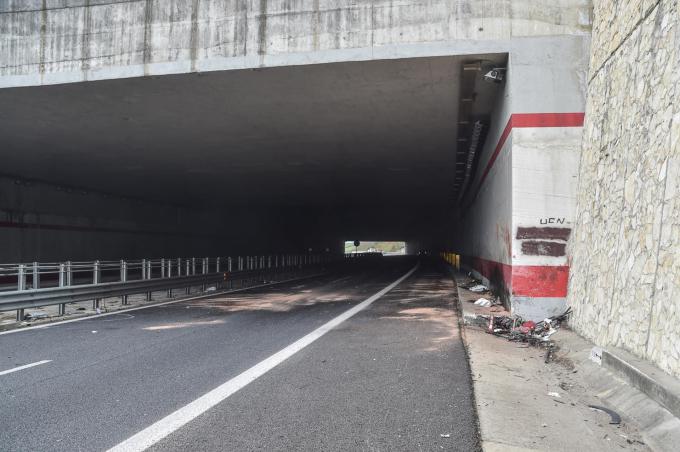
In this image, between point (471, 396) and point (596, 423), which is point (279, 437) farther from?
point (596, 423)

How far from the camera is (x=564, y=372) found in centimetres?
648

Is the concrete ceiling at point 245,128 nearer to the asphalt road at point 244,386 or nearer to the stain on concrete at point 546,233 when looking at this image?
the stain on concrete at point 546,233

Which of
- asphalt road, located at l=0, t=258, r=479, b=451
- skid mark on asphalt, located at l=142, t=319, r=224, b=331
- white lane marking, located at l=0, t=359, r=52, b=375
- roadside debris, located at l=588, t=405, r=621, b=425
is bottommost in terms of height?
skid mark on asphalt, located at l=142, t=319, r=224, b=331

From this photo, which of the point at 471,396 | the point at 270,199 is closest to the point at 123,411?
the point at 471,396

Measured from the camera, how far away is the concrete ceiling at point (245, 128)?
12219mm

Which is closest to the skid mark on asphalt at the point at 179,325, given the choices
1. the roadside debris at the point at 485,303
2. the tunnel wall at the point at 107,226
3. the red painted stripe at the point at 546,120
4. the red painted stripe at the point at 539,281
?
the roadside debris at the point at 485,303

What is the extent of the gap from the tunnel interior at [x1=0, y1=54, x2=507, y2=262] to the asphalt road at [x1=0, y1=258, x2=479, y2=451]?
221 inches

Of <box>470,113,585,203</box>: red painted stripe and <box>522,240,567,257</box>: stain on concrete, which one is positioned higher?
<box>470,113,585,203</box>: red painted stripe

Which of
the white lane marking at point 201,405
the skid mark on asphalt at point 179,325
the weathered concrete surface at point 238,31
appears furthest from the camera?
the weathered concrete surface at point 238,31

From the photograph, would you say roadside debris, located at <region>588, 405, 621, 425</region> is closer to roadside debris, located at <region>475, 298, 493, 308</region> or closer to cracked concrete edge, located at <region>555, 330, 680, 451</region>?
cracked concrete edge, located at <region>555, 330, 680, 451</region>

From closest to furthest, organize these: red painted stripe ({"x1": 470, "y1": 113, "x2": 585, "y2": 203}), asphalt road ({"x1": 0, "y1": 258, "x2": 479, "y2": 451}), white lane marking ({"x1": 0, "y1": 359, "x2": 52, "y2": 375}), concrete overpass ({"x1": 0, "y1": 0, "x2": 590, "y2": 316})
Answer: asphalt road ({"x1": 0, "y1": 258, "x2": 479, "y2": 451}), white lane marking ({"x1": 0, "y1": 359, "x2": 52, "y2": 375}), red painted stripe ({"x1": 470, "y1": 113, "x2": 585, "y2": 203}), concrete overpass ({"x1": 0, "y1": 0, "x2": 590, "y2": 316})

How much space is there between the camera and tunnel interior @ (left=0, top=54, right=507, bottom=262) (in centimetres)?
1243

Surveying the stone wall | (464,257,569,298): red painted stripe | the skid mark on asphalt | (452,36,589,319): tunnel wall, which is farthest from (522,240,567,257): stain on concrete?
the skid mark on asphalt

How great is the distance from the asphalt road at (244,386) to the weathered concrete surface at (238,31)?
574 cm
